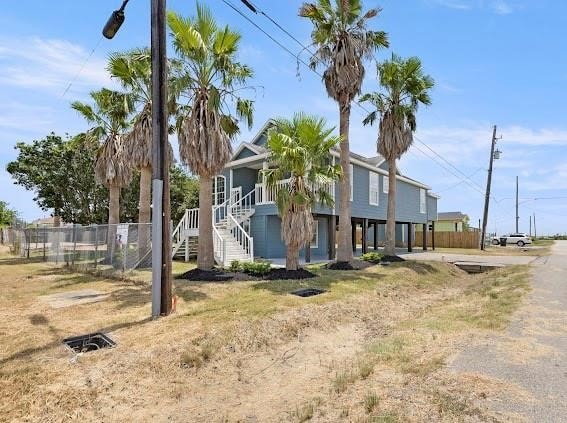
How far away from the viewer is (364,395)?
405 cm

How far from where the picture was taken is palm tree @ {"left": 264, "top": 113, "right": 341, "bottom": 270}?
37.7 ft

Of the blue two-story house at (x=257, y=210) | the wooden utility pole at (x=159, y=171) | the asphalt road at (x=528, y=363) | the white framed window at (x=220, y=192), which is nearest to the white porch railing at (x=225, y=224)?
the blue two-story house at (x=257, y=210)

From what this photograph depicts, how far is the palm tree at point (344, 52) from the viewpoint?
14.4 meters

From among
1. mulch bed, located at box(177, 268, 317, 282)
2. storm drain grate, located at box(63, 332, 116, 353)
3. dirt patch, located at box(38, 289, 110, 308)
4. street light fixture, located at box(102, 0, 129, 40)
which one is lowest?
storm drain grate, located at box(63, 332, 116, 353)

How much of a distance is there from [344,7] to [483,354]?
1315 centimetres

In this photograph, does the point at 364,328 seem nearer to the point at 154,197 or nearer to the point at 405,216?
the point at 154,197

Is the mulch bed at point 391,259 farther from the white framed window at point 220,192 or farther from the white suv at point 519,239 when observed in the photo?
the white suv at point 519,239

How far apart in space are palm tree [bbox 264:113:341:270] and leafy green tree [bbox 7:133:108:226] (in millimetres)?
17167

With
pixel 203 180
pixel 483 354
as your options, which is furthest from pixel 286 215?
pixel 483 354

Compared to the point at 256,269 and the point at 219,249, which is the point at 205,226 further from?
the point at 219,249

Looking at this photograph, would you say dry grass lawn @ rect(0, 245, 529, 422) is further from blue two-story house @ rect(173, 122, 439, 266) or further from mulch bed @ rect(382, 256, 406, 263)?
blue two-story house @ rect(173, 122, 439, 266)

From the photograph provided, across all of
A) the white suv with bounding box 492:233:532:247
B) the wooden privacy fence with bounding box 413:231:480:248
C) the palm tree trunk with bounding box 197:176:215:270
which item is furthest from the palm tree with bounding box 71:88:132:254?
the white suv with bounding box 492:233:532:247

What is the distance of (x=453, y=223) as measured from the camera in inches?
2069

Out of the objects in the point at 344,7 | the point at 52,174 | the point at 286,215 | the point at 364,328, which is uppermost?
the point at 344,7
